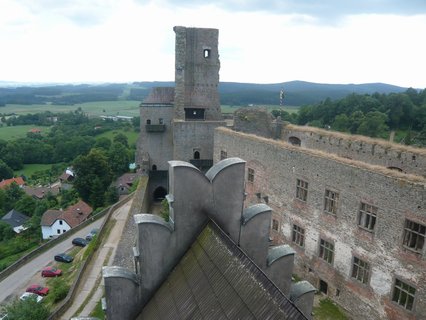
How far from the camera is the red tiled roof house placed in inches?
2234

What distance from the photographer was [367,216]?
18109 mm

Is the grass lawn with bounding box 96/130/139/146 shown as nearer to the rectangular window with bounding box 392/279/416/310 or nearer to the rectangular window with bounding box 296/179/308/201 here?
the rectangular window with bounding box 296/179/308/201

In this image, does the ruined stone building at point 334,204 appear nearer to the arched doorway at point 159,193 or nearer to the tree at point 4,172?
the arched doorway at point 159,193

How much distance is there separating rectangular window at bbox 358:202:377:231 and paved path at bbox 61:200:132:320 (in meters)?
16.7

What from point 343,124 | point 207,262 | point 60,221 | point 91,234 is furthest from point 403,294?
point 343,124

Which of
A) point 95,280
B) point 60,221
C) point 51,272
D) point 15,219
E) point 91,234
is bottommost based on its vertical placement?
point 15,219

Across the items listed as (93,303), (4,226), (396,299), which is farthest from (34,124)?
(396,299)

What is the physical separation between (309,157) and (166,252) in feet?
50.8

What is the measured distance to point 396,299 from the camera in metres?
16.8

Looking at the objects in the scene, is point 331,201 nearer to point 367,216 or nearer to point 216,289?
Answer: point 367,216

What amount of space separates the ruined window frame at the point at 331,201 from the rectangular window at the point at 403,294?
4775 mm

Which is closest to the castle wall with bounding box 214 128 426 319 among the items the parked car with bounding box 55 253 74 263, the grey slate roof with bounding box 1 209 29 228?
the parked car with bounding box 55 253 74 263

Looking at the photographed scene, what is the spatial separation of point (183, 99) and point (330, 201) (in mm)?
21821

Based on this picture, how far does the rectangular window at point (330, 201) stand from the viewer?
19.9m
